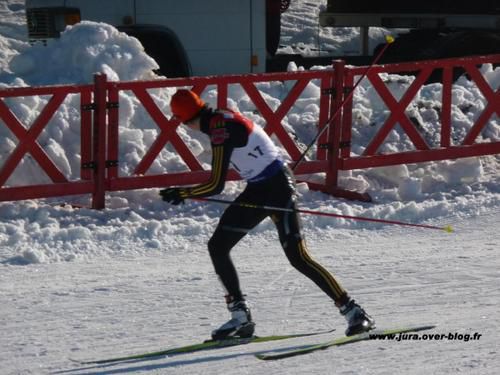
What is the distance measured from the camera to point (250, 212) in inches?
295

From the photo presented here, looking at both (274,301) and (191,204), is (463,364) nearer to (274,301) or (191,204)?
(274,301)

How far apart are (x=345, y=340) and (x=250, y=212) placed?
1004 millimetres

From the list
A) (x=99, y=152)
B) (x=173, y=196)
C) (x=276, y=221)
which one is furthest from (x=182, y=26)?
(x=173, y=196)

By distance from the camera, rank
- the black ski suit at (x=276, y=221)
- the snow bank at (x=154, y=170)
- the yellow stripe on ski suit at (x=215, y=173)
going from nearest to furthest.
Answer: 1. the yellow stripe on ski suit at (x=215, y=173)
2. the black ski suit at (x=276, y=221)
3. the snow bank at (x=154, y=170)

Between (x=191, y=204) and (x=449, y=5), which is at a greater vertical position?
(x=449, y=5)

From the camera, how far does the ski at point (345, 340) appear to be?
7270 mm

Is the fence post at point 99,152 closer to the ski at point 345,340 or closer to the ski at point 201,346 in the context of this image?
the ski at point 201,346

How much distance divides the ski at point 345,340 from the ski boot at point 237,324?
31 cm

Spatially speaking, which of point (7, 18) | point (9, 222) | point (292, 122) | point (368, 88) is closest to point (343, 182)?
point (292, 122)

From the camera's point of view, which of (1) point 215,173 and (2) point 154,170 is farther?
(2) point 154,170

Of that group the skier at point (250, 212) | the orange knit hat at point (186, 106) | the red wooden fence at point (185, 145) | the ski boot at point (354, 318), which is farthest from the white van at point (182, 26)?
the ski boot at point (354, 318)

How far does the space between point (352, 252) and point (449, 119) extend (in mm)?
2934

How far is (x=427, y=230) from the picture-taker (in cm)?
1088

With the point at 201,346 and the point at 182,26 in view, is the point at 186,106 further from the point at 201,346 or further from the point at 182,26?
the point at 182,26
